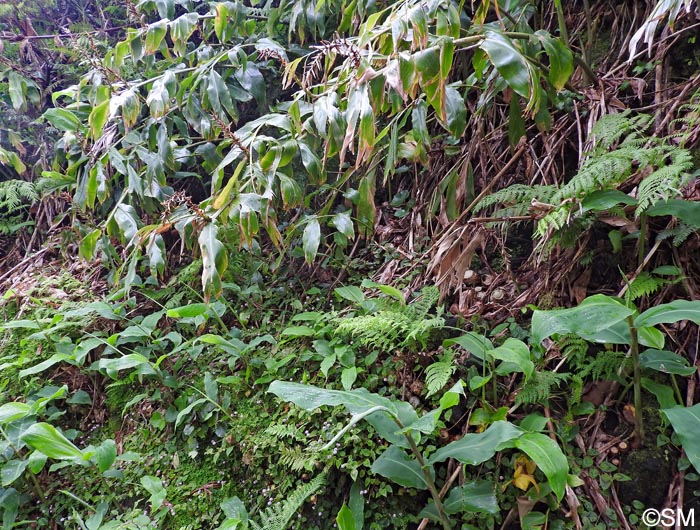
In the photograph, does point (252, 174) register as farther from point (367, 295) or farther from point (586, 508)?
point (586, 508)

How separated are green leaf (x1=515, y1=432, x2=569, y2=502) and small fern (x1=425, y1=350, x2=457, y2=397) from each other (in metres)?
0.29

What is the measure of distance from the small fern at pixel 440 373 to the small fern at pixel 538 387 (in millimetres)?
228

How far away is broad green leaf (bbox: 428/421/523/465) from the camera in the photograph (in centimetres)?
113

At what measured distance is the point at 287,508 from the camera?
1.29 meters

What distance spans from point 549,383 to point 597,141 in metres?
0.95

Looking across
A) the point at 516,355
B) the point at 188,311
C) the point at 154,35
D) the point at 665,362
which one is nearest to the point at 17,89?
the point at 154,35

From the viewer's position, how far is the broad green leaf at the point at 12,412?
1.54 meters

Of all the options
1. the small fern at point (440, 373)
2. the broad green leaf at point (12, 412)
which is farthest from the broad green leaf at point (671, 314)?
the broad green leaf at point (12, 412)

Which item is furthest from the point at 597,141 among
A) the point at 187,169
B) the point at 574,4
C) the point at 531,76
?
the point at 187,169

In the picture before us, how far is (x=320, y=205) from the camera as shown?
247 centimetres

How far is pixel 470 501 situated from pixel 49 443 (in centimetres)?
138

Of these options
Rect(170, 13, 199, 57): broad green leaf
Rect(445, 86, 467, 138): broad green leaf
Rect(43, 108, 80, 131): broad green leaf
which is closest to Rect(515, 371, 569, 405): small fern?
Rect(445, 86, 467, 138): broad green leaf

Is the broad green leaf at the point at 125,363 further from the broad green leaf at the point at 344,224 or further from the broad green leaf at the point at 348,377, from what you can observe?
the broad green leaf at the point at 344,224

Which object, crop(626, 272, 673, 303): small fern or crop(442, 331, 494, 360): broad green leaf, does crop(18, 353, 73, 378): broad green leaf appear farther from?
crop(626, 272, 673, 303): small fern
